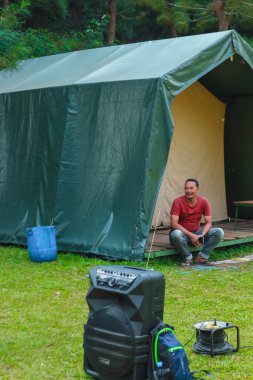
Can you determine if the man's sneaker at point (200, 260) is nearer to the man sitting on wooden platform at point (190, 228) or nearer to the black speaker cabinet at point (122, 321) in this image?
the man sitting on wooden platform at point (190, 228)

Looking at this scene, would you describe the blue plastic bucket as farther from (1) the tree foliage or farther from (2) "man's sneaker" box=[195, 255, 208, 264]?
(1) the tree foliage

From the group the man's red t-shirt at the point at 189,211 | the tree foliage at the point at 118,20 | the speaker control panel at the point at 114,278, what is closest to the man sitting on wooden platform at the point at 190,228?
the man's red t-shirt at the point at 189,211

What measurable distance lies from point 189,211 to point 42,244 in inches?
63.8

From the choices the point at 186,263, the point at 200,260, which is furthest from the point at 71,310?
the point at 200,260

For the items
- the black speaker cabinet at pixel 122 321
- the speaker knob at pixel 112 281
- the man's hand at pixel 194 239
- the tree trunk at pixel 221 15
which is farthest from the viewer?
the tree trunk at pixel 221 15

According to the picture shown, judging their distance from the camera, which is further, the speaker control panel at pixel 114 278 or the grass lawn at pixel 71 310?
the grass lawn at pixel 71 310

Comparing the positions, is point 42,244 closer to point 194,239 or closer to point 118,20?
point 194,239

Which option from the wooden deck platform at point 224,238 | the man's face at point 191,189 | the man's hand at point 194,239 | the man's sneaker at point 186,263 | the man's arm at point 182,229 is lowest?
the man's sneaker at point 186,263

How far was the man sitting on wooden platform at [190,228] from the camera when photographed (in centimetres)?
627

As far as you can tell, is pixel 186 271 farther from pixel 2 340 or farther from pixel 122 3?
pixel 122 3

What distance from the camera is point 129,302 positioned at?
2906mm

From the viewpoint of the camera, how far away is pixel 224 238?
7.21 m

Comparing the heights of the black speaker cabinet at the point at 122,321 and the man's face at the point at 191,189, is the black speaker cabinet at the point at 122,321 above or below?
below

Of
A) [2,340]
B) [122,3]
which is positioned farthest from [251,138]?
[122,3]
